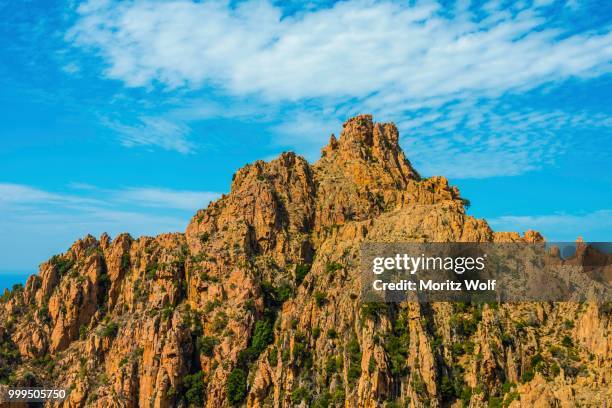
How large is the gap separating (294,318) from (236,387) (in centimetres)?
1859

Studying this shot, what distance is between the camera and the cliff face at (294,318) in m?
121

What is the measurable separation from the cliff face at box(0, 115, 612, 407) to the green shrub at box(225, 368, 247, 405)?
304 mm

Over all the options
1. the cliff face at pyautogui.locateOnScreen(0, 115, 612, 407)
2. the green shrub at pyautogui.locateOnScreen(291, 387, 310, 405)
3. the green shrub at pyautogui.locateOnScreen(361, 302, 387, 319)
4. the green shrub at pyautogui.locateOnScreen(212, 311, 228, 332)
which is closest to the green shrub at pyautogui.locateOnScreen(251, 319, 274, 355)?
the cliff face at pyautogui.locateOnScreen(0, 115, 612, 407)

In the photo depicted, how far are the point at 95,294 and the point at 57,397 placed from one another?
88.8 feet

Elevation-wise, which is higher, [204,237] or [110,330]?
[204,237]

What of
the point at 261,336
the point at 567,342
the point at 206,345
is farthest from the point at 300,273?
the point at 567,342

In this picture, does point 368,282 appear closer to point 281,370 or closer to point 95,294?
point 281,370

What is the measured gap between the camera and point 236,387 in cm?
13988

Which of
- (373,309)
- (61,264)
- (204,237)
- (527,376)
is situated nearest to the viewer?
(527,376)

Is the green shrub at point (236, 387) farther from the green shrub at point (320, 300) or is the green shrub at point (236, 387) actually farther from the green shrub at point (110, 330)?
the green shrub at point (110, 330)

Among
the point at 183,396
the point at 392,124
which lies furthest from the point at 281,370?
the point at 392,124

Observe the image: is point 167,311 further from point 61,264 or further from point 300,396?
point 61,264

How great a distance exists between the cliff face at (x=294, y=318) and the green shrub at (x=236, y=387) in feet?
1.00

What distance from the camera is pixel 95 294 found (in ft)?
551
